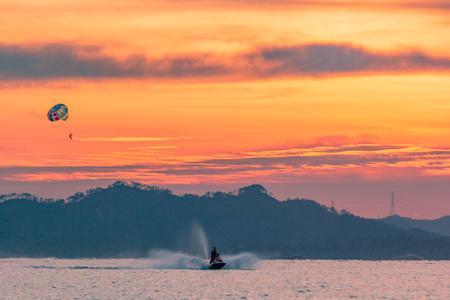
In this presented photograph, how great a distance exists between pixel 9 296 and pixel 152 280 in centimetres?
5002

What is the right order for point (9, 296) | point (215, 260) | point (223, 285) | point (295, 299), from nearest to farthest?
point (295, 299) < point (9, 296) < point (223, 285) < point (215, 260)

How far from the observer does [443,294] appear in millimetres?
148625

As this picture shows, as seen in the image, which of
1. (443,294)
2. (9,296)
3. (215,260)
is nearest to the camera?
(9,296)

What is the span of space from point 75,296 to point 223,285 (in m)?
33.6

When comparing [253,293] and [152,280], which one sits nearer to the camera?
[253,293]

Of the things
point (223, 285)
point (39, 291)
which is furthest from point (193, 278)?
point (39, 291)

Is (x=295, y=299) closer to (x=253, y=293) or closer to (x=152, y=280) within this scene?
(x=253, y=293)

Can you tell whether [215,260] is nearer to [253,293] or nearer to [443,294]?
[253,293]

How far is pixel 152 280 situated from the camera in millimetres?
184125

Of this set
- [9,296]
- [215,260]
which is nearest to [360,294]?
[215,260]

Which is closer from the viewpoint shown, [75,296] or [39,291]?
[75,296]

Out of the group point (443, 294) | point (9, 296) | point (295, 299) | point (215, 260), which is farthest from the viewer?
point (215, 260)

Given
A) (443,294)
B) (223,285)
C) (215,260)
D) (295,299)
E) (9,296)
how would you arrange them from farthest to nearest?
(215,260) → (223,285) → (443,294) → (9,296) → (295,299)

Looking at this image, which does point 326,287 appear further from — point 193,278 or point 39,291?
point 39,291
